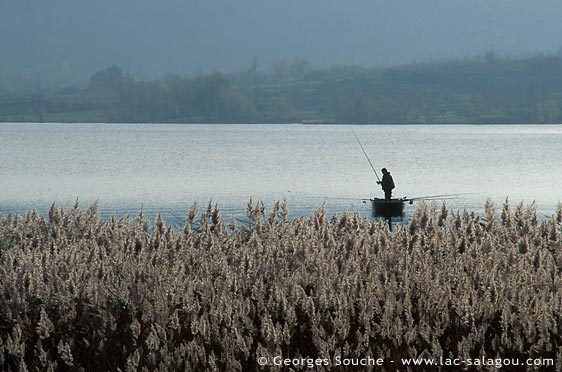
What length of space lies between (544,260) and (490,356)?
13.7ft

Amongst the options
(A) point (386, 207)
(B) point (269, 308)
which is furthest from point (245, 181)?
(B) point (269, 308)

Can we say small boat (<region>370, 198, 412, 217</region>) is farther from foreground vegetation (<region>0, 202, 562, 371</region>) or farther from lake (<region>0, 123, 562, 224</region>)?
foreground vegetation (<region>0, 202, 562, 371</region>)

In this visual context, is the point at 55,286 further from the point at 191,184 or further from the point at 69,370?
the point at 191,184

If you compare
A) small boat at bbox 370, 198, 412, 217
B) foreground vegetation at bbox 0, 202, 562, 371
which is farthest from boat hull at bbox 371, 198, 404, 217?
foreground vegetation at bbox 0, 202, 562, 371

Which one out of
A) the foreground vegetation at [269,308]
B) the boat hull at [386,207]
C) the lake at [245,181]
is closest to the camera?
the foreground vegetation at [269,308]

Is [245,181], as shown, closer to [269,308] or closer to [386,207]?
A: [386,207]

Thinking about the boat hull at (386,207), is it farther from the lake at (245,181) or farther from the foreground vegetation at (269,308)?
the foreground vegetation at (269,308)

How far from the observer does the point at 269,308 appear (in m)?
9.96

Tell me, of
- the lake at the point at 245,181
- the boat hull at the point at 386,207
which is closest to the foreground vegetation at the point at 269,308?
the boat hull at the point at 386,207

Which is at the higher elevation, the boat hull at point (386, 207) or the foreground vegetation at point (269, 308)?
the boat hull at point (386, 207)

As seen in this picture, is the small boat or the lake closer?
the small boat

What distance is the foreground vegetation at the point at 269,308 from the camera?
875 centimetres

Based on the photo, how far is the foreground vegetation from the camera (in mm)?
8750

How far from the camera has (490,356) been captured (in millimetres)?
8797
